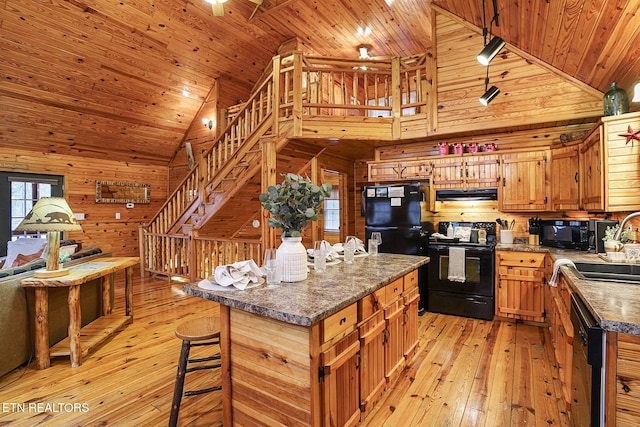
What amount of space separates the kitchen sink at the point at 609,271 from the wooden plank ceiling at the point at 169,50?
1684 millimetres

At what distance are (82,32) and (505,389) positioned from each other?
646 cm

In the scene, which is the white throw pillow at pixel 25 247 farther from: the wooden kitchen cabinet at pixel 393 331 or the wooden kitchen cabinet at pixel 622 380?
the wooden kitchen cabinet at pixel 622 380

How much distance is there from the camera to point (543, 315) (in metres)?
3.53

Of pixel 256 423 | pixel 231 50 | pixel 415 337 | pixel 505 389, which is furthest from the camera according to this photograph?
pixel 231 50

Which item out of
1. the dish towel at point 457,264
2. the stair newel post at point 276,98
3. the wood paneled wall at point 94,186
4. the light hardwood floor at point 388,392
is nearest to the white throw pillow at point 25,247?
the wood paneled wall at point 94,186

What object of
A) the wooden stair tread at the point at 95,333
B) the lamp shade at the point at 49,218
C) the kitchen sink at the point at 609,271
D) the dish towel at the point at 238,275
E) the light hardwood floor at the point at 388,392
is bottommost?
the light hardwood floor at the point at 388,392

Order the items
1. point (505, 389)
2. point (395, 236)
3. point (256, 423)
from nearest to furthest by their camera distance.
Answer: point (256, 423)
point (505, 389)
point (395, 236)

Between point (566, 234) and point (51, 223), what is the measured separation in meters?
4.84

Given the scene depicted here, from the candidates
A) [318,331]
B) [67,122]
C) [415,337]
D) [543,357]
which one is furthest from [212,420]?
[67,122]

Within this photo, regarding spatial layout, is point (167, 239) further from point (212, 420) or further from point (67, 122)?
point (212, 420)

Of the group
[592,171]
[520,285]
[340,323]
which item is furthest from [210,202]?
[592,171]

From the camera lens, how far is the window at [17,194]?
519cm

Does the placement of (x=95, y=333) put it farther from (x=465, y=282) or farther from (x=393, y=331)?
(x=465, y=282)

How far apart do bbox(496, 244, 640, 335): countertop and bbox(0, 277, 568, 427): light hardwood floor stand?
89 cm
